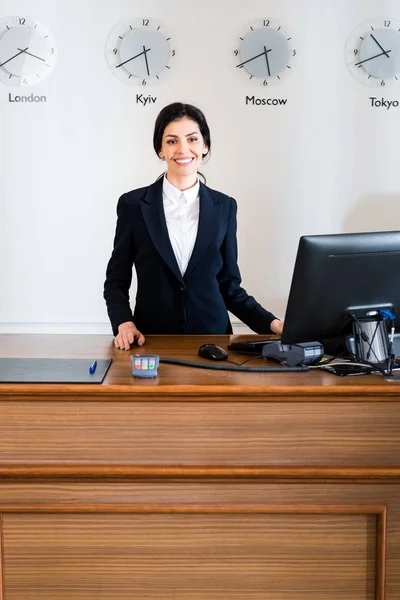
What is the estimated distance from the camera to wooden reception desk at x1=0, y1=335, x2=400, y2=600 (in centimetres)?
193

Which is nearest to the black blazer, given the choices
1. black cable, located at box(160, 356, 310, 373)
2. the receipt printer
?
the receipt printer

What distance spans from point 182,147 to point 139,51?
142cm

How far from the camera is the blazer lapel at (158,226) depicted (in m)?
2.80

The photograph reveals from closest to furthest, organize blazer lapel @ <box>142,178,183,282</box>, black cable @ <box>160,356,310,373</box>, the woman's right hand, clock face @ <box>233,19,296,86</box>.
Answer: black cable @ <box>160,356,310,373</box>, the woman's right hand, blazer lapel @ <box>142,178,183,282</box>, clock face @ <box>233,19,296,86</box>

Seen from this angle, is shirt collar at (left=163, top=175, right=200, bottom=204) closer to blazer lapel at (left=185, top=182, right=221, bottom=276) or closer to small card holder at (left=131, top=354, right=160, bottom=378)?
blazer lapel at (left=185, top=182, right=221, bottom=276)

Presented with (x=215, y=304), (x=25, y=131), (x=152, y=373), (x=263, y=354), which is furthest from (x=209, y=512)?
(x=25, y=131)

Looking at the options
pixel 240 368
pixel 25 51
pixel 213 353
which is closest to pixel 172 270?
pixel 213 353

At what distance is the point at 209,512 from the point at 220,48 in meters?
2.83

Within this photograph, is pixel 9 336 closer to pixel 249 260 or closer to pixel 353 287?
pixel 353 287

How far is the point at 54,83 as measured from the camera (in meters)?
4.02

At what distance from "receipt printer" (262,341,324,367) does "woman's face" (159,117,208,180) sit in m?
0.95

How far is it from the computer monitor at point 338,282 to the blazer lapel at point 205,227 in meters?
0.82

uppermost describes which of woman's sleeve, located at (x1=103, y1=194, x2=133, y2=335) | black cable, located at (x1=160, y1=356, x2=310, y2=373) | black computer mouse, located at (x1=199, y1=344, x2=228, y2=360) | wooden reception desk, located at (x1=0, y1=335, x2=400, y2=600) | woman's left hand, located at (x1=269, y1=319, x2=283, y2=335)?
woman's sleeve, located at (x1=103, y1=194, x2=133, y2=335)

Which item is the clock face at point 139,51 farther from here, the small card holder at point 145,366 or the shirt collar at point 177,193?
the small card holder at point 145,366
